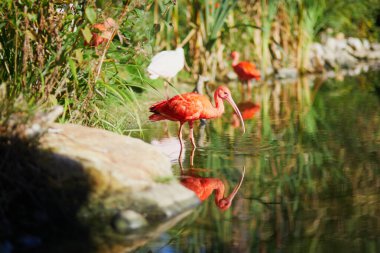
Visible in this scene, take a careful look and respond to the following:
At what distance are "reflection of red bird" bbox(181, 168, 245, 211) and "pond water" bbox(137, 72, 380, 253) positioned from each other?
0.04 metres

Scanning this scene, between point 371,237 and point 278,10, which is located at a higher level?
point 278,10

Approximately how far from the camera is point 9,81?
221 inches

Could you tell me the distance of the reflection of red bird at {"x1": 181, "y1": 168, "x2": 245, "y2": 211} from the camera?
5351 millimetres

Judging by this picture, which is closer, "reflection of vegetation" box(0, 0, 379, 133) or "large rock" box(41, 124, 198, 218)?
"large rock" box(41, 124, 198, 218)

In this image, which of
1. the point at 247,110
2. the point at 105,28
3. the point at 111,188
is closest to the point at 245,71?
the point at 247,110

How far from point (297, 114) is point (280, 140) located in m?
2.26

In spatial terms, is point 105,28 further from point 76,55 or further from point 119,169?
point 119,169

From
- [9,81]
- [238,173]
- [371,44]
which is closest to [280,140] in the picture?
[238,173]

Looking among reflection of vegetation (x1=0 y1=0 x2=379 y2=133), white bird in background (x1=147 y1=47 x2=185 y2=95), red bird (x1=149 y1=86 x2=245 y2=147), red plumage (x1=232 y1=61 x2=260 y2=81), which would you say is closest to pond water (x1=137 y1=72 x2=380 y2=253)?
red bird (x1=149 y1=86 x2=245 y2=147)

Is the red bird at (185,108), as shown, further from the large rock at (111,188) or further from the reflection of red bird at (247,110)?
the large rock at (111,188)

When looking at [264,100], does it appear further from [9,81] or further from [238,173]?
[9,81]

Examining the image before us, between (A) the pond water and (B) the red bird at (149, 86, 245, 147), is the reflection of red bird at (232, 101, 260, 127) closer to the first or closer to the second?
(A) the pond water

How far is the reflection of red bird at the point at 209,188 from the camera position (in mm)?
5351

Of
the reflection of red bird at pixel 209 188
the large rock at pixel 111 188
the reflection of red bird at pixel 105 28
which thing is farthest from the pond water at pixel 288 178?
the reflection of red bird at pixel 105 28
